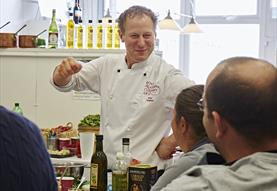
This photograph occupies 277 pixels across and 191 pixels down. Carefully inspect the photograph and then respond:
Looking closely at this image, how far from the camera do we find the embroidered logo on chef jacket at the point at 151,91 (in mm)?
2285

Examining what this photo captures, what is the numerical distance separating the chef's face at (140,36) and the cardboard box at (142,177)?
0.74 metres

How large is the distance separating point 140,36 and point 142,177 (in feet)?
2.58

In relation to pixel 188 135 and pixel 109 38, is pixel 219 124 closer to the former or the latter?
pixel 188 135

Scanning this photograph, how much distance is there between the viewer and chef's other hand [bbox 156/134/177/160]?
2133 mm

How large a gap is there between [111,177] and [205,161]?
1.75ft

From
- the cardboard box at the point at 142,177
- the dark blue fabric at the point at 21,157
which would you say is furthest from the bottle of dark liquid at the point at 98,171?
the dark blue fabric at the point at 21,157

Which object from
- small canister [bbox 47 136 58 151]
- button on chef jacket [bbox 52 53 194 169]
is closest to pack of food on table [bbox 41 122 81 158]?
small canister [bbox 47 136 58 151]

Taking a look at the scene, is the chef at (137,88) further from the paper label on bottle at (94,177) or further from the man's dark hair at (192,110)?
the man's dark hair at (192,110)

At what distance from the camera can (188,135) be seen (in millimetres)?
1542

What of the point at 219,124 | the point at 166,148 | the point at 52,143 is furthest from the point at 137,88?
the point at 219,124

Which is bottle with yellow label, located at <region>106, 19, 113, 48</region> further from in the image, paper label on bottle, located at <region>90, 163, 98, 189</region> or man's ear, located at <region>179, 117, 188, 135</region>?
man's ear, located at <region>179, 117, 188, 135</region>

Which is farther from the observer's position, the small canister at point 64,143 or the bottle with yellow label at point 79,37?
the bottle with yellow label at point 79,37

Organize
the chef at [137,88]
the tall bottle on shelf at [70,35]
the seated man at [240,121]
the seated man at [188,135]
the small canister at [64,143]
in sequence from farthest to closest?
the tall bottle on shelf at [70,35] < the small canister at [64,143] < the chef at [137,88] < the seated man at [188,135] < the seated man at [240,121]

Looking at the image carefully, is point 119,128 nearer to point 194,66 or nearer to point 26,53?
point 26,53
